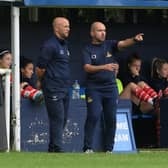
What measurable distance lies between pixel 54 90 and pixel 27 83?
5.31ft

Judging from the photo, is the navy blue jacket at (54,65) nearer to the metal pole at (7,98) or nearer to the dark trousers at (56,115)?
the dark trousers at (56,115)

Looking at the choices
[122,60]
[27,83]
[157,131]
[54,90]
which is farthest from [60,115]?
[122,60]

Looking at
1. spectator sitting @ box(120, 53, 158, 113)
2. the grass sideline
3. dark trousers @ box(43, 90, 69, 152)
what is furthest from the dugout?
the grass sideline

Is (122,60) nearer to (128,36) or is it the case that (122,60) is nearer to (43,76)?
(128,36)

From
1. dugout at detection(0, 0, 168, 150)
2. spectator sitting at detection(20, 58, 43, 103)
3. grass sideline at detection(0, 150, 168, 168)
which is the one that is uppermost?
dugout at detection(0, 0, 168, 150)

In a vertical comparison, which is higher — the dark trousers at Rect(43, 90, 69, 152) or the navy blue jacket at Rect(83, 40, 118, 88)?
the navy blue jacket at Rect(83, 40, 118, 88)

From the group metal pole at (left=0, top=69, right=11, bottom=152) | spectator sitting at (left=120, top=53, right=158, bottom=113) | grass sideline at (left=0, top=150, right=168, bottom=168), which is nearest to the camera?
grass sideline at (left=0, top=150, right=168, bottom=168)

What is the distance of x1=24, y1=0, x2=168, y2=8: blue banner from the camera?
12947mm

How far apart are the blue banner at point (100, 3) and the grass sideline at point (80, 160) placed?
7.92 feet

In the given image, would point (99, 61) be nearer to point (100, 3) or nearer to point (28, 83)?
point (100, 3)

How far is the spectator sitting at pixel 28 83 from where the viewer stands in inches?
515

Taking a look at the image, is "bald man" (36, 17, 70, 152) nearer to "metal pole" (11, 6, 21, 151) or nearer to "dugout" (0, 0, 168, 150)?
"metal pole" (11, 6, 21, 151)

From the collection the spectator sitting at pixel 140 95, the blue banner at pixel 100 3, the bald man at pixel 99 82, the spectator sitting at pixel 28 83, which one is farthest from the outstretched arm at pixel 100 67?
the spectator sitting at pixel 140 95

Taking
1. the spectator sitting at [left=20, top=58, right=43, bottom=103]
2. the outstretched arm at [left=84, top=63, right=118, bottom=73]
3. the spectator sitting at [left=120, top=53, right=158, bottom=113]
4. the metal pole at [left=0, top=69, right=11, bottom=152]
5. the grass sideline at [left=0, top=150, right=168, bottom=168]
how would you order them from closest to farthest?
the grass sideline at [left=0, top=150, right=168, bottom=168], the outstretched arm at [left=84, top=63, right=118, bottom=73], the metal pole at [left=0, top=69, right=11, bottom=152], the spectator sitting at [left=20, top=58, right=43, bottom=103], the spectator sitting at [left=120, top=53, right=158, bottom=113]
